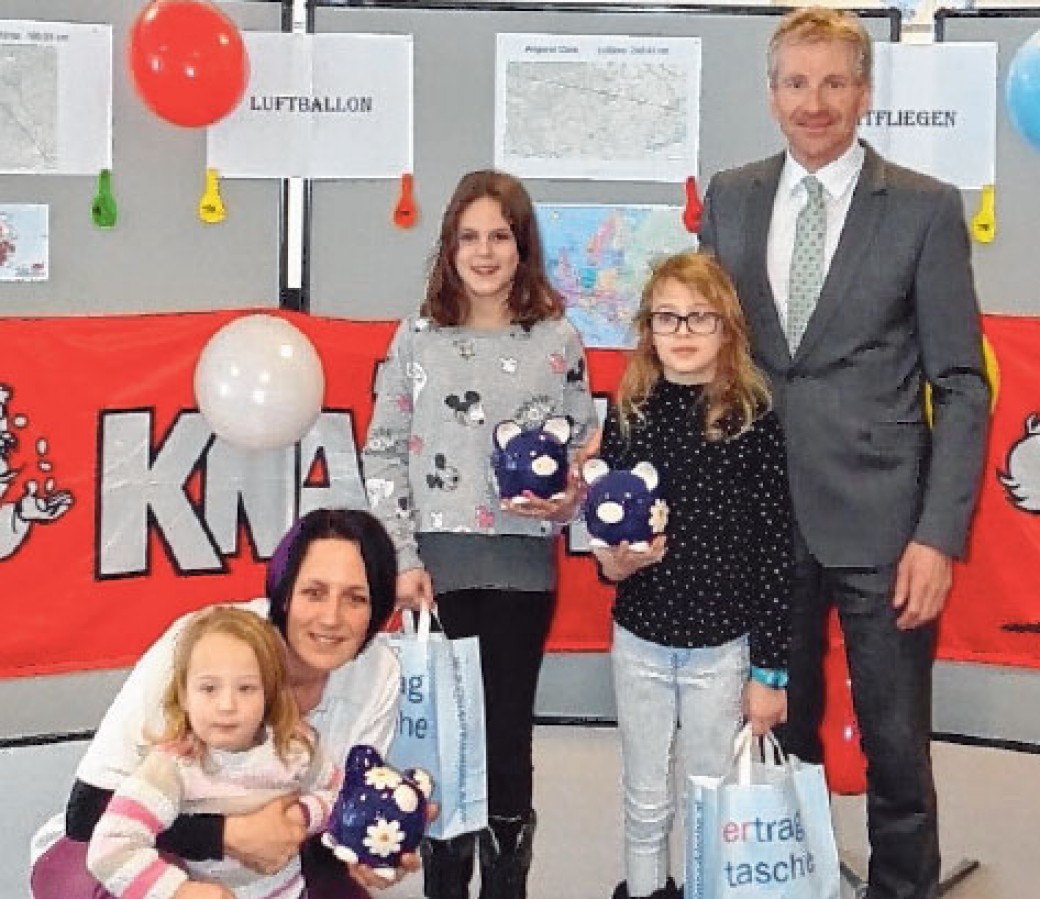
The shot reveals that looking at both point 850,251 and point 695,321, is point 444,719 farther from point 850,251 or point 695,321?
point 850,251

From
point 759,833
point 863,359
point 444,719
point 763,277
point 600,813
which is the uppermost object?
point 763,277

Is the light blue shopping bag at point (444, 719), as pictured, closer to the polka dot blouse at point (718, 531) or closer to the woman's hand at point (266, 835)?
the polka dot blouse at point (718, 531)

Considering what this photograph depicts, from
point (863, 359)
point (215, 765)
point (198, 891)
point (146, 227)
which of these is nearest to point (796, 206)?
point (863, 359)

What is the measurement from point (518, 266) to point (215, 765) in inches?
37.7

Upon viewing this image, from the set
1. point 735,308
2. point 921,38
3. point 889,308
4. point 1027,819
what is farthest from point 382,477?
point 921,38

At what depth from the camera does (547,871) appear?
9.95ft

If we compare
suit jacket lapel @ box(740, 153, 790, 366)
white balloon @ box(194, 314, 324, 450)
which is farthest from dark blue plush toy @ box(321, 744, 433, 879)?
white balloon @ box(194, 314, 324, 450)

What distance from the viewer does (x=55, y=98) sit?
3.35 metres

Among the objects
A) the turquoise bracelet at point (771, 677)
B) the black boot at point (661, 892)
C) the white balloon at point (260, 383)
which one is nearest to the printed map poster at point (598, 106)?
the white balloon at point (260, 383)

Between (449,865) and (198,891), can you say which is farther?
(449,865)

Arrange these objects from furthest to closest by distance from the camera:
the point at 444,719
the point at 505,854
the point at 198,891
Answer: the point at 505,854, the point at 444,719, the point at 198,891

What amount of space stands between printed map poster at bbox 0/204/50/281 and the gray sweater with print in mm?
1176

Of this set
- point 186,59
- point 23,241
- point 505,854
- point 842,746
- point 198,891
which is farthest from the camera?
point 23,241

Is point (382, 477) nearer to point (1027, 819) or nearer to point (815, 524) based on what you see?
point (815, 524)
